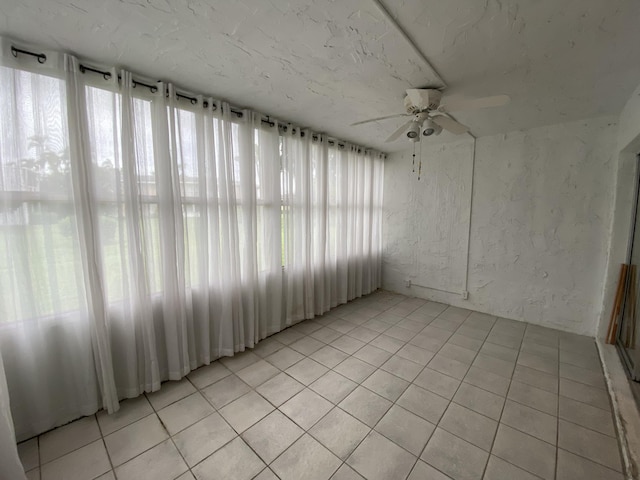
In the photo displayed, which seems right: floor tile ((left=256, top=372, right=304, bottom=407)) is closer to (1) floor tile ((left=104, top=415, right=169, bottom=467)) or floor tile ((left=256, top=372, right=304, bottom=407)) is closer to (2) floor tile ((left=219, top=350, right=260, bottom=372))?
(2) floor tile ((left=219, top=350, right=260, bottom=372))

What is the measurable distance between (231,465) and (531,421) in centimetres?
199

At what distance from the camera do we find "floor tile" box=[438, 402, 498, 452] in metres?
1.60

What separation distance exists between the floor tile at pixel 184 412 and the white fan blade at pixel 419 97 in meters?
2.76

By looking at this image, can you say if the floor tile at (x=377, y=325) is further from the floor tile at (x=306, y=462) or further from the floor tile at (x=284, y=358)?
the floor tile at (x=306, y=462)

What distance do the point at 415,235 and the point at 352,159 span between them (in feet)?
5.24

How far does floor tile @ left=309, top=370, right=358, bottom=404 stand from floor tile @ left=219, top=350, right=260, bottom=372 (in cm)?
70

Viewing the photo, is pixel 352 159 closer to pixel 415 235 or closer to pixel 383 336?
pixel 415 235

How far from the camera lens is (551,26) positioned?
133 centimetres

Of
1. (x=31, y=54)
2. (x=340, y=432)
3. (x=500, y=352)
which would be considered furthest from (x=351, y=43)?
(x=500, y=352)

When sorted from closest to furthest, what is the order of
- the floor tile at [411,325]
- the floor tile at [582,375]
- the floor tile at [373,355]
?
the floor tile at [582,375]
the floor tile at [373,355]
the floor tile at [411,325]

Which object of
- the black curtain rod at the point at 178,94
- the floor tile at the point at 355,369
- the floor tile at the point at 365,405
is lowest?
the floor tile at the point at 365,405

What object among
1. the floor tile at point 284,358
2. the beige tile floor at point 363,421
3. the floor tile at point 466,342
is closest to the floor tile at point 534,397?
the beige tile floor at point 363,421

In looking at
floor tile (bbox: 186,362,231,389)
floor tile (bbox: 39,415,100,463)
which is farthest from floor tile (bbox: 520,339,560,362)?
floor tile (bbox: 39,415,100,463)

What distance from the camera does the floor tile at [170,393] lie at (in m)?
1.91
